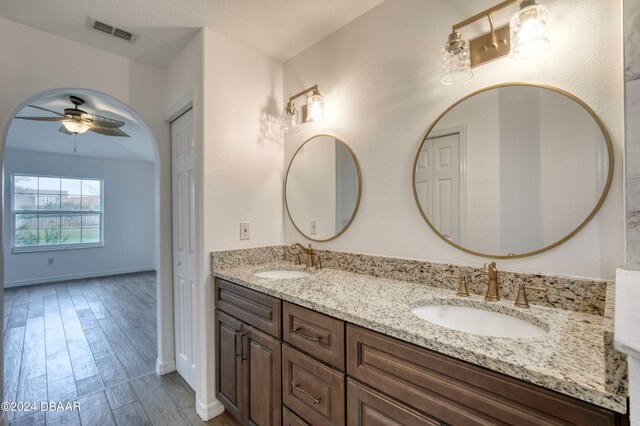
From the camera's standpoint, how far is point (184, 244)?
7.18 feet

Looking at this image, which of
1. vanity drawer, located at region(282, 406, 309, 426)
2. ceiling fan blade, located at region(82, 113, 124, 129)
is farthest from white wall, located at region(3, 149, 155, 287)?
vanity drawer, located at region(282, 406, 309, 426)

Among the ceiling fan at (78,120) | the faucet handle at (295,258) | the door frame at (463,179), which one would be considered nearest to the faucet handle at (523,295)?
the door frame at (463,179)

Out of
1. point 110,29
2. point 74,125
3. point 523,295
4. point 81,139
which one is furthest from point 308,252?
point 81,139

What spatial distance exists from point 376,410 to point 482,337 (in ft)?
1.46

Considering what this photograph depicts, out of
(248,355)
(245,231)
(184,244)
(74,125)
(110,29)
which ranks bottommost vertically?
(248,355)

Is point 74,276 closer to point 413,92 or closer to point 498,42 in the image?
point 413,92

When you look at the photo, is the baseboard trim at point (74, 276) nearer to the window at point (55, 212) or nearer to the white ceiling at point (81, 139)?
the window at point (55, 212)

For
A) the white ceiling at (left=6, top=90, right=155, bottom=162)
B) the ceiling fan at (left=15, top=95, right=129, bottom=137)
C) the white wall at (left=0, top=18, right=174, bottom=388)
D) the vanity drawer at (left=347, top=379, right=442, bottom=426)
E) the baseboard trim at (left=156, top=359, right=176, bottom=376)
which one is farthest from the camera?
the white ceiling at (left=6, top=90, right=155, bottom=162)

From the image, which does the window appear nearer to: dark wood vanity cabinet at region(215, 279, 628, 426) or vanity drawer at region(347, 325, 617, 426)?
dark wood vanity cabinet at region(215, 279, 628, 426)

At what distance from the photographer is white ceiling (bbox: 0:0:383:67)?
1.62m

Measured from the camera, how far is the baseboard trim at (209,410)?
180 cm

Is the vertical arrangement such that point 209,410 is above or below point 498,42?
below

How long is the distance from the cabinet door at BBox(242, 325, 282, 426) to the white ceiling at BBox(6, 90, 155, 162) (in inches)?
138

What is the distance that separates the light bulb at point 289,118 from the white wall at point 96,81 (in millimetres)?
1085
